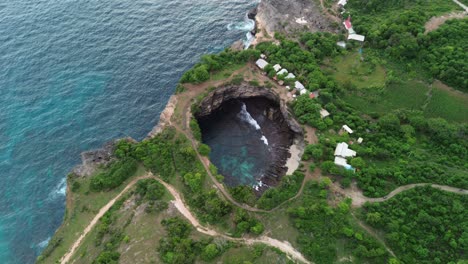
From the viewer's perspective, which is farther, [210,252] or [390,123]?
[390,123]

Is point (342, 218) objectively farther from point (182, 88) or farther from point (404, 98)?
point (182, 88)

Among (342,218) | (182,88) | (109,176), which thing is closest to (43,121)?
(109,176)

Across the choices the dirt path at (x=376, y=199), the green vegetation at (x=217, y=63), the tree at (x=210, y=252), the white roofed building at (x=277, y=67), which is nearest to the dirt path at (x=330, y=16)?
the white roofed building at (x=277, y=67)

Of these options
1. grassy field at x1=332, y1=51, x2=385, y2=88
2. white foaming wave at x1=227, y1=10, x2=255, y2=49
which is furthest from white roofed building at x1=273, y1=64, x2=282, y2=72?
white foaming wave at x1=227, y1=10, x2=255, y2=49

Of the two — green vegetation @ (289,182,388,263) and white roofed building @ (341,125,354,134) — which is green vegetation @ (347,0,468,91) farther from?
green vegetation @ (289,182,388,263)

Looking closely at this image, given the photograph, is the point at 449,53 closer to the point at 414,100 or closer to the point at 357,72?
the point at 414,100

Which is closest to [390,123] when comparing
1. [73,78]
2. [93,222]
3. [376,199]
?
[376,199]
